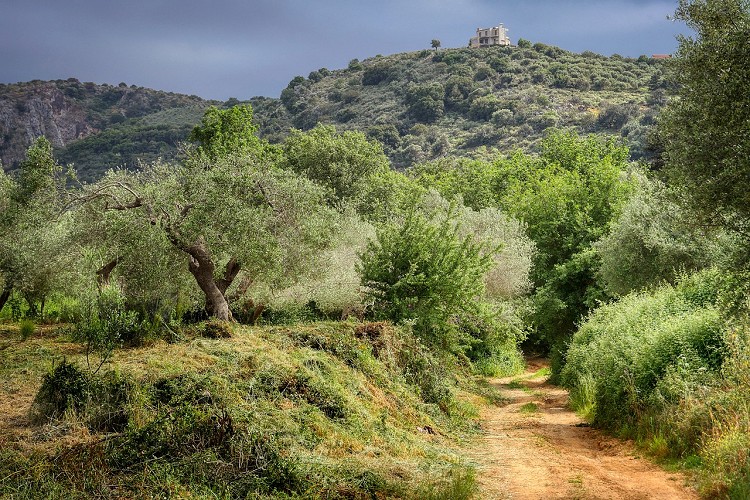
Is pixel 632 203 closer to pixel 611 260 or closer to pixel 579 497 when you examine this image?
pixel 611 260

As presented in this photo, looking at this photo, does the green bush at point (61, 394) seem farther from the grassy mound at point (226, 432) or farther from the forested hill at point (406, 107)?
the forested hill at point (406, 107)

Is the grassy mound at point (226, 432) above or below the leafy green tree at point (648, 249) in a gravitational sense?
below

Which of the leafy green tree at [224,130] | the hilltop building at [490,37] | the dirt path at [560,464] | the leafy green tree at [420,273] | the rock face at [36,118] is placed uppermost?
the hilltop building at [490,37]

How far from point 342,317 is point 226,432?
18.6m

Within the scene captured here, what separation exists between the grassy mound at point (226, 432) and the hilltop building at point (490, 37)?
151339 mm

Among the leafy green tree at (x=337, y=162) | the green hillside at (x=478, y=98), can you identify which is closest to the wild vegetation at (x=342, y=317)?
the leafy green tree at (x=337, y=162)

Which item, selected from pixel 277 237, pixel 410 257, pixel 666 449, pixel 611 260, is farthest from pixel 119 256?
pixel 611 260

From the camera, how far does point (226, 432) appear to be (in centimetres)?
1033

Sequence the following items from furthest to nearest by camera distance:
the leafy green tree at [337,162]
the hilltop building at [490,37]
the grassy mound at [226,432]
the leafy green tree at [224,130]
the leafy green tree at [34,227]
Result: the hilltop building at [490,37] < the leafy green tree at [224,130] < the leafy green tree at [337,162] < the leafy green tree at [34,227] < the grassy mound at [226,432]

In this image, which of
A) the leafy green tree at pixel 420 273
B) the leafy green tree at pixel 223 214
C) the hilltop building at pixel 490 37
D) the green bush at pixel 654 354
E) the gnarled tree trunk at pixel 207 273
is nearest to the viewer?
the green bush at pixel 654 354

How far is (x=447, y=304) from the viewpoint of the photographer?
2392 cm

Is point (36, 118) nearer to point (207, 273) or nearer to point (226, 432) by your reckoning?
point (207, 273)

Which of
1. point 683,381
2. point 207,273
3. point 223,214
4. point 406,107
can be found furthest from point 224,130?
point 406,107

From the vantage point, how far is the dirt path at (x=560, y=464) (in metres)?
11.1
